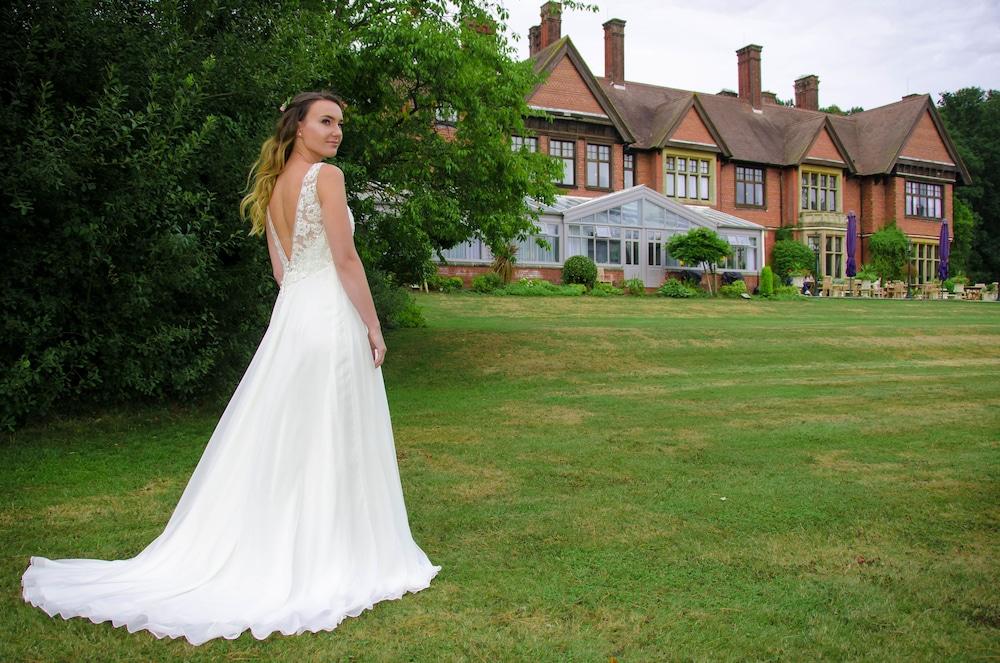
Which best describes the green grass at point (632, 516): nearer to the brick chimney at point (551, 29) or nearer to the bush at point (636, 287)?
the bush at point (636, 287)

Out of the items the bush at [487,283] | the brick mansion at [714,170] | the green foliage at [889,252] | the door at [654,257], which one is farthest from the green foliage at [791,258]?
the bush at [487,283]

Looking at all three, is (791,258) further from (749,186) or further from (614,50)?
(614,50)

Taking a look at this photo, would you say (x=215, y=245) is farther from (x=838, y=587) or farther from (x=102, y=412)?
(x=838, y=587)

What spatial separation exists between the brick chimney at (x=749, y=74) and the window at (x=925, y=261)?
1257cm

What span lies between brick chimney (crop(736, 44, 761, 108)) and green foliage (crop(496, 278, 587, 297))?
74.6ft

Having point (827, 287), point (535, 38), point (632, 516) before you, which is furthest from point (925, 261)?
point (632, 516)

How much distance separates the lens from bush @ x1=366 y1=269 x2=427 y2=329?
15.0 metres

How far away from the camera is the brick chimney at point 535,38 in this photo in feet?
126

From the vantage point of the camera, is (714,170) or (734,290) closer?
(734,290)

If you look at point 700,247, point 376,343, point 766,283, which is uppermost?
point 700,247

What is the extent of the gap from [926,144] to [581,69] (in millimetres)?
23850

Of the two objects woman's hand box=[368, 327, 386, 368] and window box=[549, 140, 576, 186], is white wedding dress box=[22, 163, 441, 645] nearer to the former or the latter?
woman's hand box=[368, 327, 386, 368]

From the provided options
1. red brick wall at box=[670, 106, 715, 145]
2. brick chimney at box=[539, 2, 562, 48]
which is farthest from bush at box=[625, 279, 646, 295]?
brick chimney at box=[539, 2, 562, 48]

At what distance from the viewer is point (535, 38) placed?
127 feet
